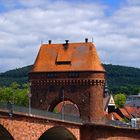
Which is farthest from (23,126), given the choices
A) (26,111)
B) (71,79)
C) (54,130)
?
(71,79)

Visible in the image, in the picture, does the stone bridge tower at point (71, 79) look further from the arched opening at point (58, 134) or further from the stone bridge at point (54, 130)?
the arched opening at point (58, 134)

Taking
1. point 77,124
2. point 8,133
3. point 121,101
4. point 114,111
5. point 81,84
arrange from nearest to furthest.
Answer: point 8,133, point 77,124, point 81,84, point 114,111, point 121,101

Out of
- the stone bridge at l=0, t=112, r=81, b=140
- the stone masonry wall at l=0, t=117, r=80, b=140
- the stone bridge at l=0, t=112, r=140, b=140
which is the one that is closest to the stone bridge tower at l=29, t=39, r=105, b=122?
the stone bridge at l=0, t=112, r=140, b=140

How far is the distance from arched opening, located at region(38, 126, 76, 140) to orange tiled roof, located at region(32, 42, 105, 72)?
11195mm

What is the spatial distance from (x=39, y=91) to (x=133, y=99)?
429 ft

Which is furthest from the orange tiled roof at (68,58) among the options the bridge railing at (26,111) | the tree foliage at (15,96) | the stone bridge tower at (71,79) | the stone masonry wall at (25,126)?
the tree foliage at (15,96)

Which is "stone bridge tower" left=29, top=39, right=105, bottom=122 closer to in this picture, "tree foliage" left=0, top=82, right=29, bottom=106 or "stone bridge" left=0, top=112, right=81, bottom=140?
"stone bridge" left=0, top=112, right=81, bottom=140

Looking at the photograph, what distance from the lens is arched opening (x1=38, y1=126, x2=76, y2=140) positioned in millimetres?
56169

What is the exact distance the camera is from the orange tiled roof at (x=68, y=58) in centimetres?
7069

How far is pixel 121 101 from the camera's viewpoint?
16025cm

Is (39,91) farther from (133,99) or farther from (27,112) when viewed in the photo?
(133,99)

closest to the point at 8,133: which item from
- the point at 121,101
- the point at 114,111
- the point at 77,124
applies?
the point at 77,124

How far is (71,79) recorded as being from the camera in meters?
70.2

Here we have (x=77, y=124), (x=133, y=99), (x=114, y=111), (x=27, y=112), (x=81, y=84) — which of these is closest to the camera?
(x=27, y=112)
